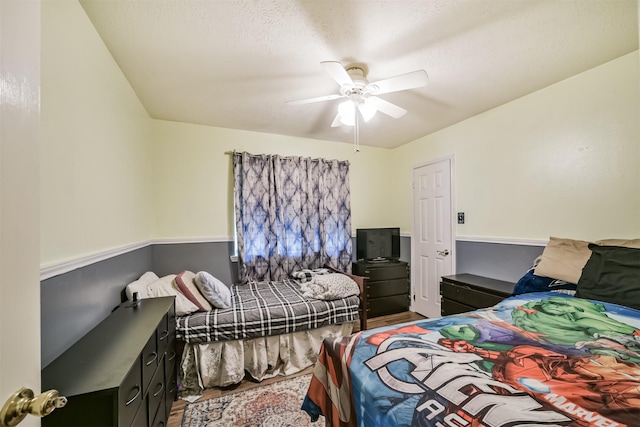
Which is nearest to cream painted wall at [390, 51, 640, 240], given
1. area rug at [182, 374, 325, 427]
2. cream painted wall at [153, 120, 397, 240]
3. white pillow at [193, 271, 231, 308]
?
cream painted wall at [153, 120, 397, 240]

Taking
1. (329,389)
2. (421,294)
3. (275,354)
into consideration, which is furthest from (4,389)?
(421,294)

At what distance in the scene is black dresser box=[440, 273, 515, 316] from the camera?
2350 millimetres

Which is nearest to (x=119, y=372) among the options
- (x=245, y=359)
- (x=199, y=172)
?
(x=245, y=359)

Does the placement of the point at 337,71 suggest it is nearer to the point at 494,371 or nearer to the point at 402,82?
the point at 402,82

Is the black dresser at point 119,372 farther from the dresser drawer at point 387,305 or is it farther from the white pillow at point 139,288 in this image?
the dresser drawer at point 387,305

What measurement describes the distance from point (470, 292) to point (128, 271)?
317 centimetres

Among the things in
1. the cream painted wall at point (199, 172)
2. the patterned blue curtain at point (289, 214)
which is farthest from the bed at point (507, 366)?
the cream painted wall at point (199, 172)

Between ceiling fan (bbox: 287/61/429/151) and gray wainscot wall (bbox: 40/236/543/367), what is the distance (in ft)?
5.92

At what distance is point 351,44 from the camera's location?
171 centimetres

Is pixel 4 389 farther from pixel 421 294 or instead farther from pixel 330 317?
pixel 421 294

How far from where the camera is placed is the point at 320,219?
11.9 feet

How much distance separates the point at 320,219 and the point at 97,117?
258 centimetres

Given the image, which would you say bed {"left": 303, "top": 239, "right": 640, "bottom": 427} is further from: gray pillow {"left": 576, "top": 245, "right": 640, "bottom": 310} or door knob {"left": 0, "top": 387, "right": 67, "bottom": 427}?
door knob {"left": 0, "top": 387, "right": 67, "bottom": 427}

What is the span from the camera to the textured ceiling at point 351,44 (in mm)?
1441
